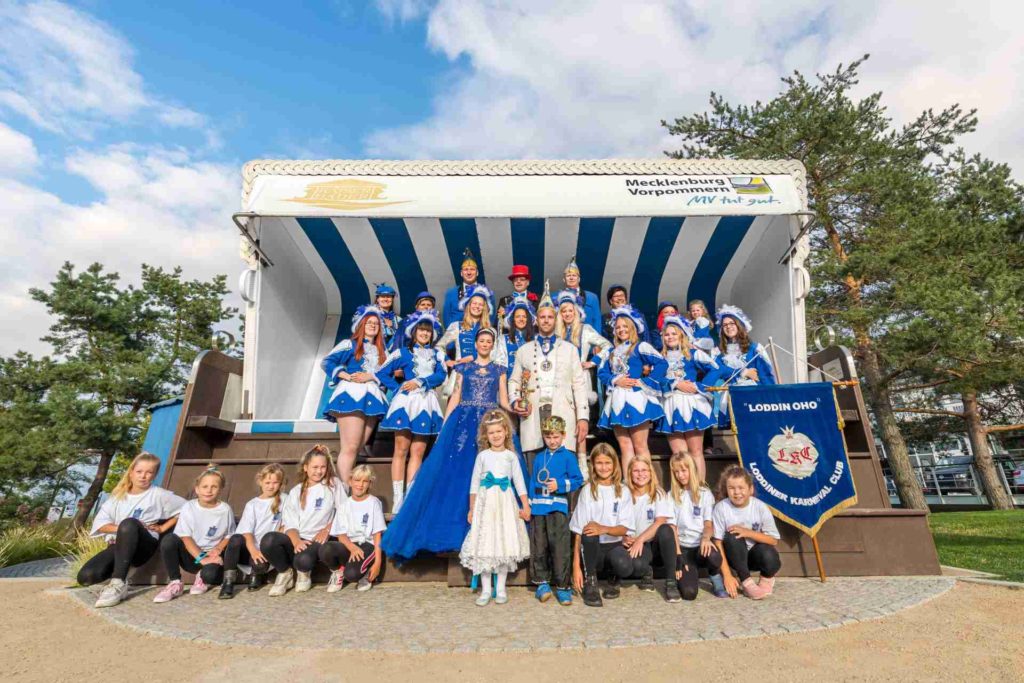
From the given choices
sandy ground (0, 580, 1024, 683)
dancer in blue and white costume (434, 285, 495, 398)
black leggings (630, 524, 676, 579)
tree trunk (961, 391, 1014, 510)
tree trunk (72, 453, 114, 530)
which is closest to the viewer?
sandy ground (0, 580, 1024, 683)

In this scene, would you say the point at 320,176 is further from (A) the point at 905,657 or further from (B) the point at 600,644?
(A) the point at 905,657

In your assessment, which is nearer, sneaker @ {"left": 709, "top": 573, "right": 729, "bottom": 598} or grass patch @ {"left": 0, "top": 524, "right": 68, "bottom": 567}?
sneaker @ {"left": 709, "top": 573, "right": 729, "bottom": 598}

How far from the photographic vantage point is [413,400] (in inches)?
176

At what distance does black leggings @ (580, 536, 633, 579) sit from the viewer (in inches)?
131

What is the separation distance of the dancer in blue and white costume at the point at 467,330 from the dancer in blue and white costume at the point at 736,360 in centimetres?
230

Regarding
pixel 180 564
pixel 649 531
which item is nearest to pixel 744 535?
pixel 649 531

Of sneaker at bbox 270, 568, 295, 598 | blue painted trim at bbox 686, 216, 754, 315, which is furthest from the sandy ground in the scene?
blue painted trim at bbox 686, 216, 754, 315

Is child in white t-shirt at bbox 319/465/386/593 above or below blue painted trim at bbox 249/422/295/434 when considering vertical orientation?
below

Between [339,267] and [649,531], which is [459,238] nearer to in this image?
[339,267]

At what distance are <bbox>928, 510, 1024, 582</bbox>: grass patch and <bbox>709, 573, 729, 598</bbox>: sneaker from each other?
209 centimetres

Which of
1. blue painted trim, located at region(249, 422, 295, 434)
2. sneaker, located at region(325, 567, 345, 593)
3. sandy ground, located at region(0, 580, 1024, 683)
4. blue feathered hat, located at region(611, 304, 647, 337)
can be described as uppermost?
blue feathered hat, located at region(611, 304, 647, 337)

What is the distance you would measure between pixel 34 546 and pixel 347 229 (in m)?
6.52

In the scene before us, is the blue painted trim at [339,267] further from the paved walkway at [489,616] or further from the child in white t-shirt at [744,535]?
the child in white t-shirt at [744,535]

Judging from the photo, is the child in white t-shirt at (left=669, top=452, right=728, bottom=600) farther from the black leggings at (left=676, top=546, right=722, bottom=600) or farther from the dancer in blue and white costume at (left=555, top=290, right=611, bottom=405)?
the dancer in blue and white costume at (left=555, top=290, right=611, bottom=405)
